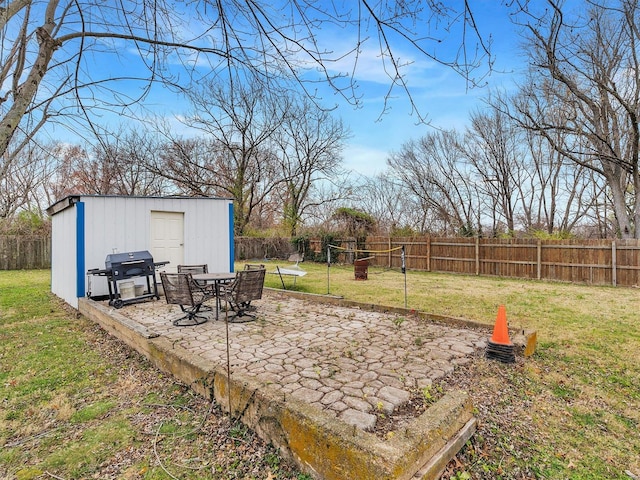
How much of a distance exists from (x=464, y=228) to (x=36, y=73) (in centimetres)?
1762

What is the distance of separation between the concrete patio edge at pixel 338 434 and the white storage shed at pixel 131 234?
5.73 meters

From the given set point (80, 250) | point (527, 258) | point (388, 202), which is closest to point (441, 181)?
point (388, 202)

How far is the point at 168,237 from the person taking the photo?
866cm

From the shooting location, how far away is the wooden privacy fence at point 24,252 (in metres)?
17.1

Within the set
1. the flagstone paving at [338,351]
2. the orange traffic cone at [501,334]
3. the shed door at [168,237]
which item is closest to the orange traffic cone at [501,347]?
the orange traffic cone at [501,334]

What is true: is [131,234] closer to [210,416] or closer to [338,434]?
[210,416]

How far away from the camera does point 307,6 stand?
8.49 ft

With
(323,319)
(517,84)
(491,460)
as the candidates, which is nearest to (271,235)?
(517,84)

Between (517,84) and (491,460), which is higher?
(517,84)

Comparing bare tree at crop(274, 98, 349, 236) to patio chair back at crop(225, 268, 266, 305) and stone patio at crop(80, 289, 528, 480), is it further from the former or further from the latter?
stone patio at crop(80, 289, 528, 480)

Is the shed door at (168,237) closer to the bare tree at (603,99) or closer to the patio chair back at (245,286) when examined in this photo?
the patio chair back at (245,286)

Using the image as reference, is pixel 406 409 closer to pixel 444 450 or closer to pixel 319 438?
pixel 444 450

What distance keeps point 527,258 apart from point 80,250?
13.8 metres

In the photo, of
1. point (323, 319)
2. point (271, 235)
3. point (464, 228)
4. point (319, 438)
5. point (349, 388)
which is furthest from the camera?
point (271, 235)
